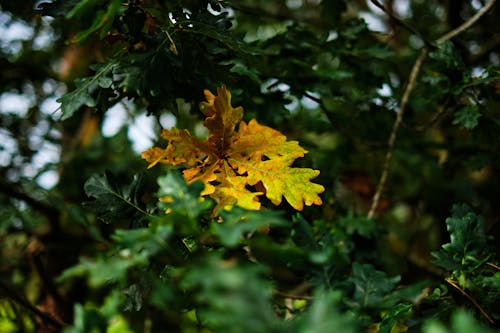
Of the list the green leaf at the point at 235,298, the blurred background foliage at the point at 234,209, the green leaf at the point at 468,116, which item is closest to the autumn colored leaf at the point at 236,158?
the blurred background foliage at the point at 234,209

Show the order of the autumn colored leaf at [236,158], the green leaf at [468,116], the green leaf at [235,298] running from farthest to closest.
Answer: the green leaf at [468,116] < the autumn colored leaf at [236,158] < the green leaf at [235,298]

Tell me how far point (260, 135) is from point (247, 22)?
7.05 ft

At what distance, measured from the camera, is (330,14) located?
76.1 inches

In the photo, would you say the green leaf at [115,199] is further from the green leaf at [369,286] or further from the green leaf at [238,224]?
the green leaf at [369,286]

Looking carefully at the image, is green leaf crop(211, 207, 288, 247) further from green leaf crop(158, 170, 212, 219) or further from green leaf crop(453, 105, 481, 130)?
green leaf crop(453, 105, 481, 130)

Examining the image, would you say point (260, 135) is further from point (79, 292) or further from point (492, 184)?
point (492, 184)

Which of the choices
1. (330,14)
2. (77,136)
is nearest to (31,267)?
(77,136)

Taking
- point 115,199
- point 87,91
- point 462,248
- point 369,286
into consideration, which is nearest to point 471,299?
point 462,248

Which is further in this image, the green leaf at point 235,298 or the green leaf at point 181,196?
the green leaf at point 181,196

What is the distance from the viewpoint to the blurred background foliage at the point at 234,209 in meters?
0.74

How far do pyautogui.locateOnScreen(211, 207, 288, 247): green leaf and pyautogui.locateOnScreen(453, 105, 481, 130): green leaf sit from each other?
997mm

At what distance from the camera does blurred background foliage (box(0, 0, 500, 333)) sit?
0.74m

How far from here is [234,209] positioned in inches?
31.8

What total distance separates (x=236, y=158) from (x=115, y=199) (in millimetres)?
334
